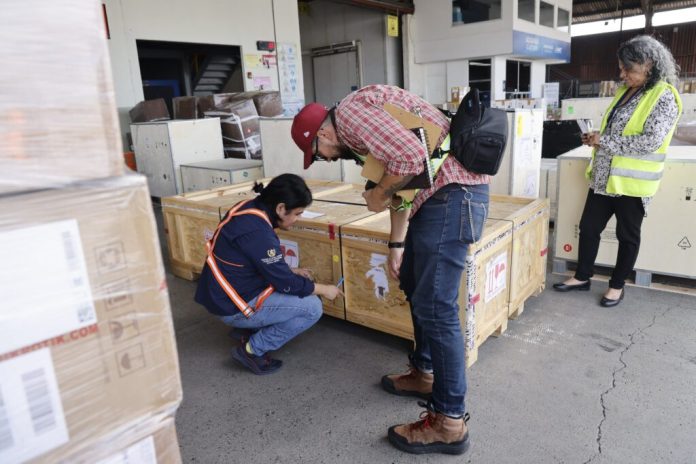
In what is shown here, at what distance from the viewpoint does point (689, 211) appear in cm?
348

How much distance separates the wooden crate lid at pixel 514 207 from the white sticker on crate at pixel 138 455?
2367 mm

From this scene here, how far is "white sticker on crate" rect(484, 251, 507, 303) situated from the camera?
264 cm

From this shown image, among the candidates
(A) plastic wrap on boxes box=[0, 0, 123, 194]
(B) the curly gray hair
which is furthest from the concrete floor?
(A) plastic wrap on boxes box=[0, 0, 123, 194]

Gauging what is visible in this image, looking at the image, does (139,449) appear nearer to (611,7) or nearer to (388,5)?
(388,5)

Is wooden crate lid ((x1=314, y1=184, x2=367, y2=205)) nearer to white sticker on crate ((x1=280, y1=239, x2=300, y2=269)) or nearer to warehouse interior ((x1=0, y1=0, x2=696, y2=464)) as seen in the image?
warehouse interior ((x1=0, y1=0, x2=696, y2=464))

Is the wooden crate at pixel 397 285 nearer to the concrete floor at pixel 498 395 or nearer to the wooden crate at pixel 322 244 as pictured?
the wooden crate at pixel 322 244

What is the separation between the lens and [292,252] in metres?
3.18

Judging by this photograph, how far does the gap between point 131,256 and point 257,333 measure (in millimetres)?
→ 1911

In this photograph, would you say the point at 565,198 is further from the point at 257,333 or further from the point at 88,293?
the point at 88,293

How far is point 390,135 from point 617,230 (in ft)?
7.74

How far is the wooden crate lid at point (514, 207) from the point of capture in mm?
2959

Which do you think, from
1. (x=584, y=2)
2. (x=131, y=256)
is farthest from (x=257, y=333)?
(x=584, y=2)

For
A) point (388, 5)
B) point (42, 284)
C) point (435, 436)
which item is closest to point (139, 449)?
point (42, 284)

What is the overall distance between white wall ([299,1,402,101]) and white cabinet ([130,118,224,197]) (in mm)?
6526
